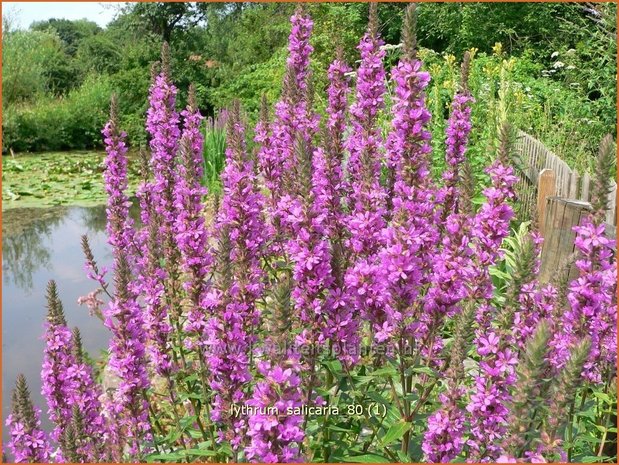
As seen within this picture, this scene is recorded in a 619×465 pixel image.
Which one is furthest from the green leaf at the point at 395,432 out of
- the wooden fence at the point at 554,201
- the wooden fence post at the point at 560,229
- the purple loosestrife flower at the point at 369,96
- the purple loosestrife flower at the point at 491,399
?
the wooden fence post at the point at 560,229

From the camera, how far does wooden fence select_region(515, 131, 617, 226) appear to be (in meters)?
6.02

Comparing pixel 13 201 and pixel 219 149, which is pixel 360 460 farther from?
pixel 13 201

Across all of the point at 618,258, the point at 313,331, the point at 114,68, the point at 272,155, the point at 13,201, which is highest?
the point at 114,68

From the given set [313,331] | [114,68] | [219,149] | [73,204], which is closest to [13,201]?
[73,204]

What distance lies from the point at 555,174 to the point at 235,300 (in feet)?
16.4

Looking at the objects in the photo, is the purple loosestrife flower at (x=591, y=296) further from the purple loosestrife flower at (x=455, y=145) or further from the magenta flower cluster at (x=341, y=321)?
the purple loosestrife flower at (x=455, y=145)

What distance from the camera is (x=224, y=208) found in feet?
10.2

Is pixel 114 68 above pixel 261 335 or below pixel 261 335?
above

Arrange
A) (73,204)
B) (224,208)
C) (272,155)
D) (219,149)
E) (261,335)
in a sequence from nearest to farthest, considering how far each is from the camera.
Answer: (224,208), (261,335), (272,155), (219,149), (73,204)

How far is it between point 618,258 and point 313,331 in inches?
54.7

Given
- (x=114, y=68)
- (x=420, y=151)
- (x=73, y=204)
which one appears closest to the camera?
(x=420, y=151)

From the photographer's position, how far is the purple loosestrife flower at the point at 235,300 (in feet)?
8.29

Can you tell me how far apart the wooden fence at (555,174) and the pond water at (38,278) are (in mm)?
5491

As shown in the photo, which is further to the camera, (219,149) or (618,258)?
(219,149)
